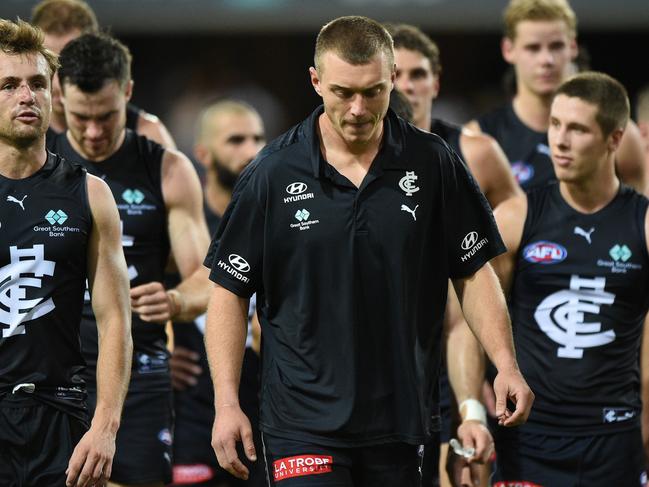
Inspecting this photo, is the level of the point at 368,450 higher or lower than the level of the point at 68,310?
lower

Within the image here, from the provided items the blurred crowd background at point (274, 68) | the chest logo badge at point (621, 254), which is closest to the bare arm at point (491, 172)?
the chest logo badge at point (621, 254)

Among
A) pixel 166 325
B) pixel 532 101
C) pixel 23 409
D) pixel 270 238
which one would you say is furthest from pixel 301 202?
pixel 532 101

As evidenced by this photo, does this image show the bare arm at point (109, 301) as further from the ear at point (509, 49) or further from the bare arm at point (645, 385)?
the ear at point (509, 49)

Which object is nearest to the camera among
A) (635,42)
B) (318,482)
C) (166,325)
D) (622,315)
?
(318,482)

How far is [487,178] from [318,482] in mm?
2648

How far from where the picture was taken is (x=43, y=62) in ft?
18.0

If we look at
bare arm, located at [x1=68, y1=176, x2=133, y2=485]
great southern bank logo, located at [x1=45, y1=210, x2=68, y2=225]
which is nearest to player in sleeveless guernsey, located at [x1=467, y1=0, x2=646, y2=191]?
bare arm, located at [x1=68, y1=176, x2=133, y2=485]

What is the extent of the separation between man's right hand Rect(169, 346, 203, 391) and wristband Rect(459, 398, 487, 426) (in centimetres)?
249

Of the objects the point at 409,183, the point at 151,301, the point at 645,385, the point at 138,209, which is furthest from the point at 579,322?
the point at 138,209

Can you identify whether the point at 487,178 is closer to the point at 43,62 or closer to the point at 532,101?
the point at 532,101

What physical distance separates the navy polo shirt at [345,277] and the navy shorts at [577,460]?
1253 millimetres

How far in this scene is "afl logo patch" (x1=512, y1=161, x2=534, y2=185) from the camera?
7.93 metres

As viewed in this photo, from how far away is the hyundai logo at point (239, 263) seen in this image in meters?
5.19

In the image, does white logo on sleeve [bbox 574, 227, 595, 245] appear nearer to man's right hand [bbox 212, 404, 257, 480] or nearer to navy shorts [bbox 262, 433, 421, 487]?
navy shorts [bbox 262, 433, 421, 487]
